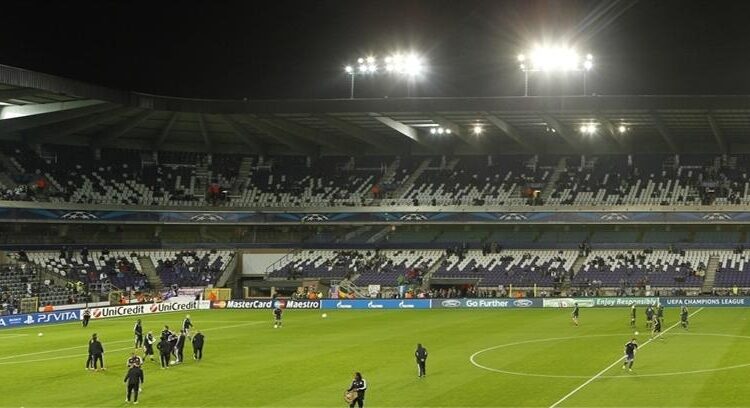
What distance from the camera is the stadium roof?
67375 mm

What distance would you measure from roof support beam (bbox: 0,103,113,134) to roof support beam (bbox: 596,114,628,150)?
40822 mm

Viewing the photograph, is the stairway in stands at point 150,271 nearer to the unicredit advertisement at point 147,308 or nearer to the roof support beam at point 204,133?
the unicredit advertisement at point 147,308

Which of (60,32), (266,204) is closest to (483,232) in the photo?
(266,204)

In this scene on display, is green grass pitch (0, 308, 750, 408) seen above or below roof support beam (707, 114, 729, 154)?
below

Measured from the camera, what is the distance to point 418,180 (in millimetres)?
91312

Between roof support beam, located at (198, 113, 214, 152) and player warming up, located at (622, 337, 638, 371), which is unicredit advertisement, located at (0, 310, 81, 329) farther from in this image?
player warming up, located at (622, 337, 638, 371)

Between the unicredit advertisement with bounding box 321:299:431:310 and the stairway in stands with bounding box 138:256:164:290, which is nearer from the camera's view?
the unicredit advertisement with bounding box 321:299:431:310

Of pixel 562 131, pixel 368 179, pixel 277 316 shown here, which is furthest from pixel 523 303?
pixel 368 179

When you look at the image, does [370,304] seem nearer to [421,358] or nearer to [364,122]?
[364,122]

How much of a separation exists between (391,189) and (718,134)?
105 feet

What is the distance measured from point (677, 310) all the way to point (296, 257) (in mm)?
38588

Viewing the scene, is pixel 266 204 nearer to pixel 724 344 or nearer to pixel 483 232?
pixel 483 232

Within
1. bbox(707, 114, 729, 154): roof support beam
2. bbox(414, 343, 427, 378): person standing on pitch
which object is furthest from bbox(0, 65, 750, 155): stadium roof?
bbox(414, 343, 427, 378): person standing on pitch

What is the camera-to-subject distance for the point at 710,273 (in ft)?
248
